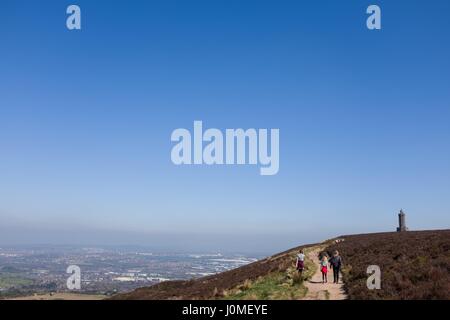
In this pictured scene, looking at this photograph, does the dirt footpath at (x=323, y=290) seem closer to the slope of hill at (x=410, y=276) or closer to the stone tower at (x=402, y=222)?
the slope of hill at (x=410, y=276)

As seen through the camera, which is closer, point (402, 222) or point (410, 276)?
point (410, 276)

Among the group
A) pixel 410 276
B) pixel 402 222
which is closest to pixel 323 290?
pixel 410 276

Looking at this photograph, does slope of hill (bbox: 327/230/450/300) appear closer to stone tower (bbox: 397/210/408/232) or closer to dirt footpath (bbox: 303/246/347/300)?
dirt footpath (bbox: 303/246/347/300)

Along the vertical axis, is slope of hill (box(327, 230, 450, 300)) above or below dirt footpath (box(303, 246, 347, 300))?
above

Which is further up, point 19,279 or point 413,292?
point 413,292

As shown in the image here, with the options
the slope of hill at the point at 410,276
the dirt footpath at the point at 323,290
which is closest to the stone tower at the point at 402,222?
the slope of hill at the point at 410,276

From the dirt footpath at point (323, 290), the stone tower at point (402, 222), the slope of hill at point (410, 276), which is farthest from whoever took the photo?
the stone tower at point (402, 222)

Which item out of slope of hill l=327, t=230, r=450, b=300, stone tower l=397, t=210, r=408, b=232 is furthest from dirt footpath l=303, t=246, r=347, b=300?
stone tower l=397, t=210, r=408, b=232

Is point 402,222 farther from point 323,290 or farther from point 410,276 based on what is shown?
point 323,290
